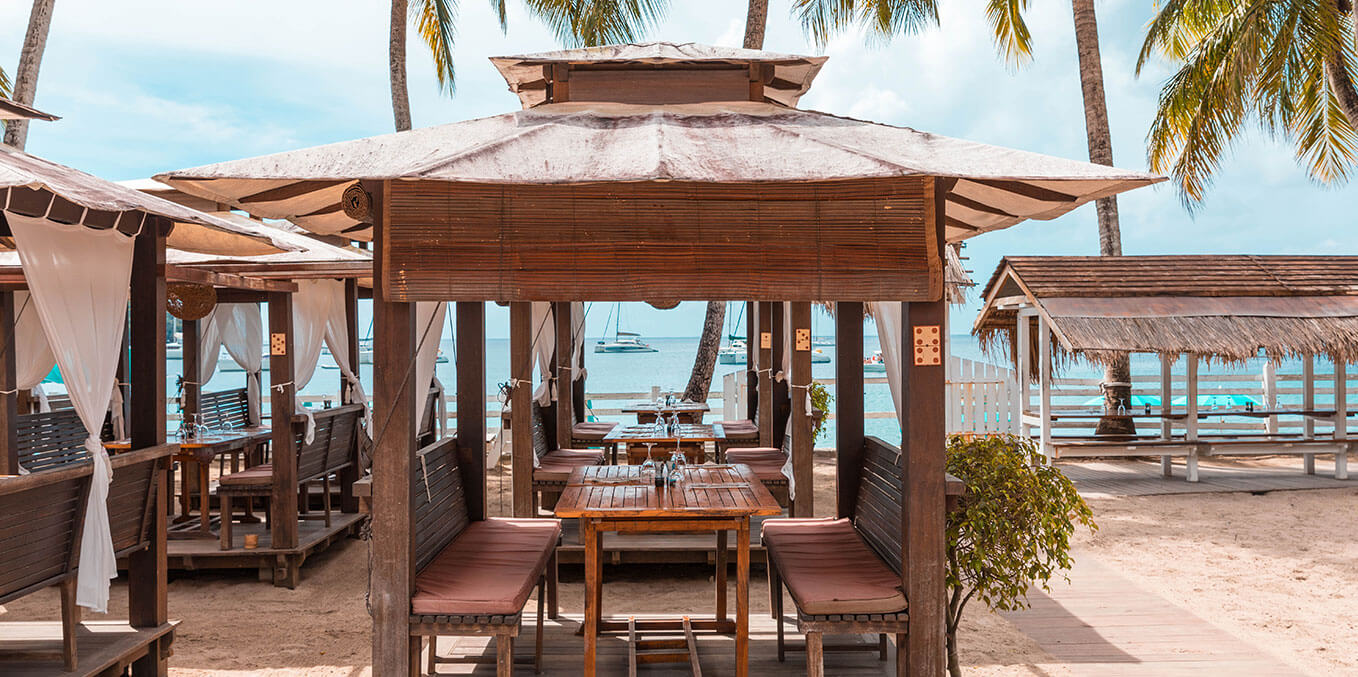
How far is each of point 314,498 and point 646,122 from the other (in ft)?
23.9

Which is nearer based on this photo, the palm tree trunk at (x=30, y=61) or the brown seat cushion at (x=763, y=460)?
the brown seat cushion at (x=763, y=460)

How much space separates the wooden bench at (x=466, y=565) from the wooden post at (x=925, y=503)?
5.57 feet

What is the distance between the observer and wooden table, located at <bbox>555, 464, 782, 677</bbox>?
13.3 ft

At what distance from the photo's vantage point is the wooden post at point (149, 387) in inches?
182

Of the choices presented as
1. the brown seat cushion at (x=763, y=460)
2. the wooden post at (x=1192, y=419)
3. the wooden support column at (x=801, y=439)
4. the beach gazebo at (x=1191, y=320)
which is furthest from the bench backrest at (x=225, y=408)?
the wooden post at (x=1192, y=419)

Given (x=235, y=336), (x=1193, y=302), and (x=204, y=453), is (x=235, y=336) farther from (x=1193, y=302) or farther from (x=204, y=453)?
(x=1193, y=302)

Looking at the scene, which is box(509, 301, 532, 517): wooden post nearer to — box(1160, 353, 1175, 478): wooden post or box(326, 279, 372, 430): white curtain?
box(326, 279, 372, 430): white curtain

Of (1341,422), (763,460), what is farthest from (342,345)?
(1341,422)

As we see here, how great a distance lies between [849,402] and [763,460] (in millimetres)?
3146

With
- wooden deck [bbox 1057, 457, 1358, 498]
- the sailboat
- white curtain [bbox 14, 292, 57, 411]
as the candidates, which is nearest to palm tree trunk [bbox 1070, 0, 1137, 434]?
wooden deck [bbox 1057, 457, 1358, 498]

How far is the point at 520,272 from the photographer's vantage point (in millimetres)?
3574

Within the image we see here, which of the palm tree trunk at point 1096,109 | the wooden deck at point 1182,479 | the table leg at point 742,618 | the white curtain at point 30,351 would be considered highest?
the palm tree trunk at point 1096,109

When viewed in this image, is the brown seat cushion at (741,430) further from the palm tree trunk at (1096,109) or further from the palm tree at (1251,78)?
the palm tree at (1251,78)

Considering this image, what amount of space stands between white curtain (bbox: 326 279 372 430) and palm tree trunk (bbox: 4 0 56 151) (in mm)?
5371
